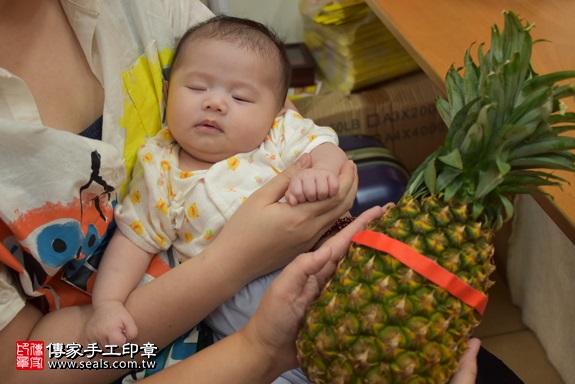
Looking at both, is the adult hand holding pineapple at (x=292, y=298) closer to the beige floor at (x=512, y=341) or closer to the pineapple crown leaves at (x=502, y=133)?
the pineapple crown leaves at (x=502, y=133)

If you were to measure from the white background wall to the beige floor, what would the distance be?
76.0 inches

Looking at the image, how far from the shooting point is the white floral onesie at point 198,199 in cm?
140

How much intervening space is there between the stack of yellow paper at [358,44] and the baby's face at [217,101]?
143 centimetres

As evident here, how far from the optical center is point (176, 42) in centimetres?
167

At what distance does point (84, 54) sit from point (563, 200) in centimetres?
122

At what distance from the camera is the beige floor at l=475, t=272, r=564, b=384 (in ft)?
7.47

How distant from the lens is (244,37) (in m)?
1.58

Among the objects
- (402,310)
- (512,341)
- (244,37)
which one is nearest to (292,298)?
(402,310)

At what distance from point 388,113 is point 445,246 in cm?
189

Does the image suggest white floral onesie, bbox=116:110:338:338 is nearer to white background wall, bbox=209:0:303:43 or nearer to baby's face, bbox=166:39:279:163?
baby's face, bbox=166:39:279:163

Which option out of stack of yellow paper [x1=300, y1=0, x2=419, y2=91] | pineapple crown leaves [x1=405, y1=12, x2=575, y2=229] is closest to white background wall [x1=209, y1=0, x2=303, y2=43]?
stack of yellow paper [x1=300, y1=0, x2=419, y2=91]

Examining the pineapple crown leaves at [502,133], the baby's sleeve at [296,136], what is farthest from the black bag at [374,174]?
the pineapple crown leaves at [502,133]

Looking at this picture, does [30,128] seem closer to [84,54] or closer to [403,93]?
[84,54]

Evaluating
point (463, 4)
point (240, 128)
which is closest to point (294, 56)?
point (463, 4)
